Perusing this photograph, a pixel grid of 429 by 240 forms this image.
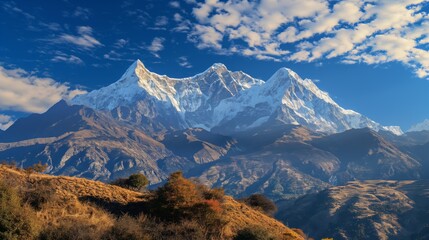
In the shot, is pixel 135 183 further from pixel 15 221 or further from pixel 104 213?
pixel 15 221

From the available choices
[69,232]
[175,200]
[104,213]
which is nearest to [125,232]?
[69,232]

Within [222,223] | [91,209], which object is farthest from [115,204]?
[222,223]

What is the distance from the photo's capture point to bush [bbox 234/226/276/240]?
136 feet

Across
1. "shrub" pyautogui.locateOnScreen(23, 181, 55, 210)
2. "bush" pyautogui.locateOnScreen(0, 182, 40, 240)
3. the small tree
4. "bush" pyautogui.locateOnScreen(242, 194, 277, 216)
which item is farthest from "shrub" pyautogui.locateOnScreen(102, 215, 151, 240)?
"bush" pyautogui.locateOnScreen(242, 194, 277, 216)

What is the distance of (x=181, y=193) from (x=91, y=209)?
30.7ft

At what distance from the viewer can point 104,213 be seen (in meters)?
41.4

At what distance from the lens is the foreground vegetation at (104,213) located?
33.7 meters

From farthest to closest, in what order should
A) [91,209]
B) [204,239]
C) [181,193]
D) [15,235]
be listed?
[181,193], [91,209], [204,239], [15,235]

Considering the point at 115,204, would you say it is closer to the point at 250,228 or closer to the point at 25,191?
the point at 25,191

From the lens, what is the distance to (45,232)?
110 feet

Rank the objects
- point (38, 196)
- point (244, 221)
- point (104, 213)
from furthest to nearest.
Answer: point (244, 221) → point (104, 213) → point (38, 196)

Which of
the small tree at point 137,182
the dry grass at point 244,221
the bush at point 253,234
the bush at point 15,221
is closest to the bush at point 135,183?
the small tree at point 137,182

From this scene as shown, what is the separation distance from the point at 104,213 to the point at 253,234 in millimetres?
15099

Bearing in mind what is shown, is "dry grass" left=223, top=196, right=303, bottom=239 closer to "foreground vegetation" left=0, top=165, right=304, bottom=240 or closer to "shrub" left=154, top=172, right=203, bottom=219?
"foreground vegetation" left=0, top=165, right=304, bottom=240
